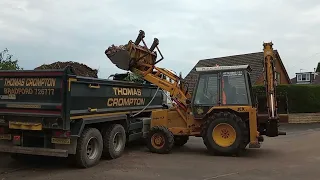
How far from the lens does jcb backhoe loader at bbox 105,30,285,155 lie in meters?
9.96

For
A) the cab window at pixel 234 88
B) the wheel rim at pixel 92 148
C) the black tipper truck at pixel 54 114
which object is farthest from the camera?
the cab window at pixel 234 88

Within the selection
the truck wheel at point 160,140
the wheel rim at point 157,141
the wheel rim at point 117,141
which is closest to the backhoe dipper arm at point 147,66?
the truck wheel at point 160,140

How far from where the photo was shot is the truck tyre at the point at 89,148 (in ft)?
26.3

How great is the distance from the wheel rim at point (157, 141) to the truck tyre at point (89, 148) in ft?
7.58

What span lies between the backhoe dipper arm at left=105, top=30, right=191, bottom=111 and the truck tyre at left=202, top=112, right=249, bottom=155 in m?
1.17

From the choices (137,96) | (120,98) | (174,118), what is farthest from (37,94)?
(174,118)

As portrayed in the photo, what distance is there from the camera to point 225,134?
10070 mm

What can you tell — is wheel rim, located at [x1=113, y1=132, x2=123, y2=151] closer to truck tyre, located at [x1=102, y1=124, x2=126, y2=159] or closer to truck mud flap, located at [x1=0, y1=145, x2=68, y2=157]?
truck tyre, located at [x1=102, y1=124, x2=126, y2=159]

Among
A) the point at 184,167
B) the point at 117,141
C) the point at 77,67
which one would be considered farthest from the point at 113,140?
the point at 77,67

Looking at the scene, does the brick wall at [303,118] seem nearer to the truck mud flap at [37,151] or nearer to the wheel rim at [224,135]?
the wheel rim at [224,135]

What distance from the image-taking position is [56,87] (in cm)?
769

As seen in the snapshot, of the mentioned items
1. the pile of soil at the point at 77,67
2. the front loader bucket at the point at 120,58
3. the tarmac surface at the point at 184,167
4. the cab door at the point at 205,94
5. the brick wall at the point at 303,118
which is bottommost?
the tarmac surface at the point at 184,167

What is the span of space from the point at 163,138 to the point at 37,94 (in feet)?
13.4

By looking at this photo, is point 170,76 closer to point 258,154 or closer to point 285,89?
point 258,154
